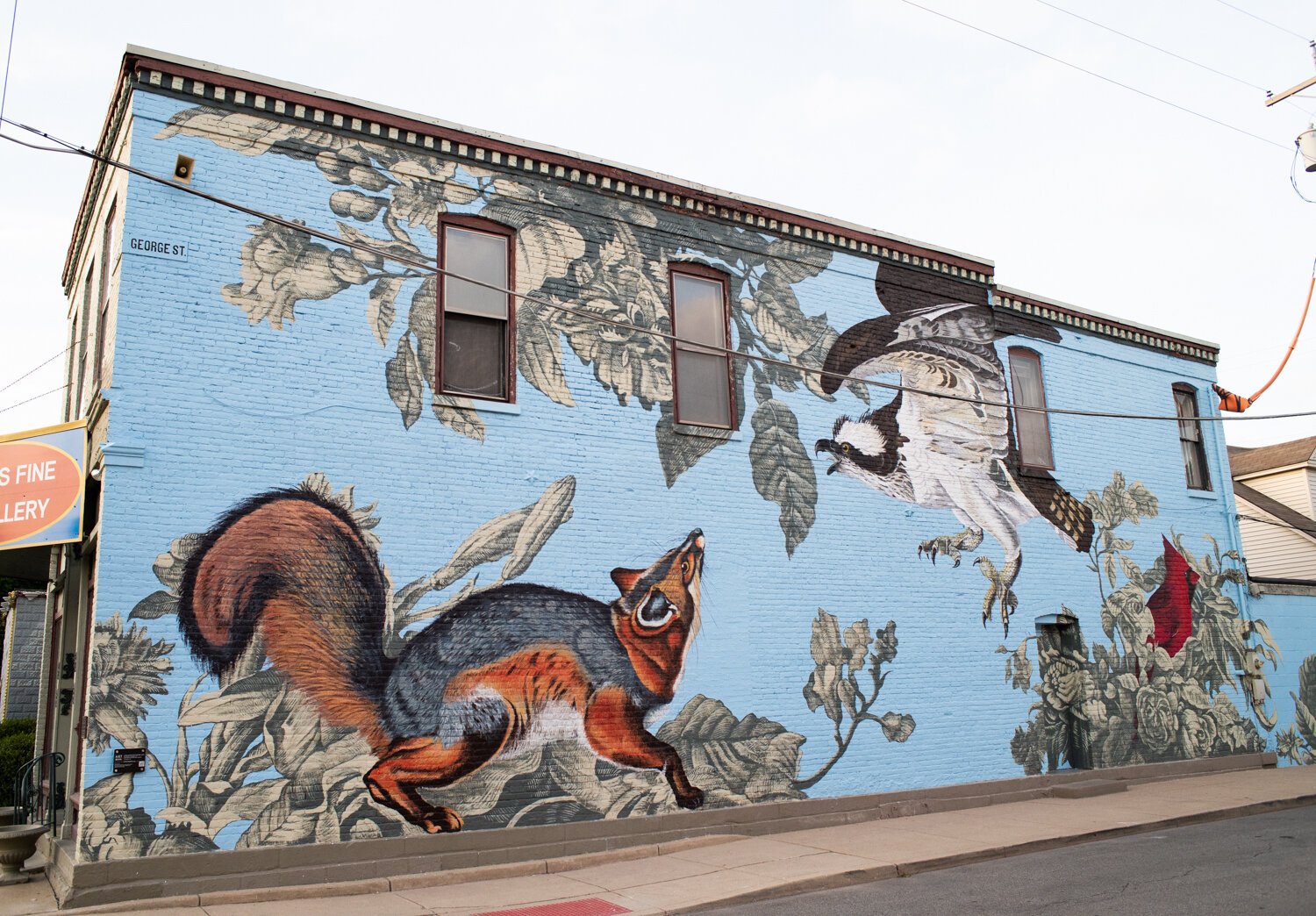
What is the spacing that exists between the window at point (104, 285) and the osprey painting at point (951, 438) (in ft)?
27.8

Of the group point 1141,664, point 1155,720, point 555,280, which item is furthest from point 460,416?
point 1155,720

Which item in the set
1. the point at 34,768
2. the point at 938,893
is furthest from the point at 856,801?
the point at 34,768

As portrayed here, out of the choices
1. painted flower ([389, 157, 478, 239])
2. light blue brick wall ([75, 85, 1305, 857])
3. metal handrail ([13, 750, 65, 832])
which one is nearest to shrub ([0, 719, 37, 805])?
metal handrail ([13, 750, 65, 832])

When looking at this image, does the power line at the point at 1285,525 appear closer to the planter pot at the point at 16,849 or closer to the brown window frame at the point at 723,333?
the brown window frame at the point at 723,333

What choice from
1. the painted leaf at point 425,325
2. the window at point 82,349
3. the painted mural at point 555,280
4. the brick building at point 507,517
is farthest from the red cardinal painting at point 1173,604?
the window at point 82,349

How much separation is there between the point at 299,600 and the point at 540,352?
12.4 ft

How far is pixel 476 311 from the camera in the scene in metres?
11.7

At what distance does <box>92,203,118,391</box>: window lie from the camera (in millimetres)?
11141

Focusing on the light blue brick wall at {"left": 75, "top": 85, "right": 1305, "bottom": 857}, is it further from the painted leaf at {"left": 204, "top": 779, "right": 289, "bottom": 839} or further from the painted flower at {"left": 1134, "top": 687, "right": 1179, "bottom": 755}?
the painted flower at {"left": 1134, "top": 687, "right": 1179, "bottom": 755}

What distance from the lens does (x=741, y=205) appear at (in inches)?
538

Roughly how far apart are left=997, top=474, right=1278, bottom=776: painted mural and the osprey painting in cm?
97

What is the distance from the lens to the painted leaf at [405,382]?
1089 cm

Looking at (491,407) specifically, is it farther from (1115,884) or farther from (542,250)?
(1115,884)

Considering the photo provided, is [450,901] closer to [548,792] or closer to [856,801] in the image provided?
[548,792]
